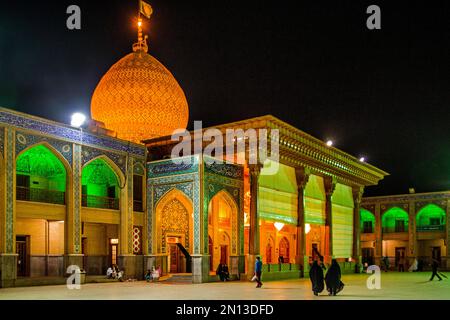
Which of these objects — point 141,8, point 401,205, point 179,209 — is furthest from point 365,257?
point 141,8

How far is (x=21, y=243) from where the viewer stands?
823 inches

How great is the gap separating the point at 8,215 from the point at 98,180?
5461mm

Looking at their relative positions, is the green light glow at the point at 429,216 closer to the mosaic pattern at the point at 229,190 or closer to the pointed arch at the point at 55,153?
the mosaic pattern at the point at 229,190

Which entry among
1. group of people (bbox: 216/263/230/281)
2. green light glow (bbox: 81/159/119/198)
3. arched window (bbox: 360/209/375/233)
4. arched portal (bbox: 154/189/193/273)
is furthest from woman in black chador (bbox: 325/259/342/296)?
arched window (bbox: 360/209/375/233)

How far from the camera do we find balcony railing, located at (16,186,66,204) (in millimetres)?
19219

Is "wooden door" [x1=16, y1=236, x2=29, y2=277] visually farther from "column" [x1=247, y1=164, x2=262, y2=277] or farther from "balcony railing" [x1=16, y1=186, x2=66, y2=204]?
"column" [x1=247, y1=164, x2=262, y2=277]

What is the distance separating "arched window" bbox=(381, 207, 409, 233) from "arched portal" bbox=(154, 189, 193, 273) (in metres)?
19.9

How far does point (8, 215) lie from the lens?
689 inches

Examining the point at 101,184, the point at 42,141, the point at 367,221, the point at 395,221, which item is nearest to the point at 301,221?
the point at 101,184

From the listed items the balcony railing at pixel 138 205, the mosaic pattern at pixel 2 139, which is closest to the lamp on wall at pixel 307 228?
the balcony railing at pixel 138 205

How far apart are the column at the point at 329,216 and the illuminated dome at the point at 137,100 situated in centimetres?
811

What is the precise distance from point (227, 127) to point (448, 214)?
20603mm

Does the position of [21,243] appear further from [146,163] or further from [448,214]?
[448,214]

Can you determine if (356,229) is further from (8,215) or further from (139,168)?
(8,215)
